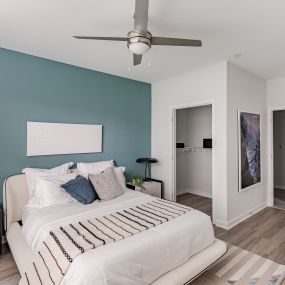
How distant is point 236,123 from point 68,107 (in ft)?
9.32

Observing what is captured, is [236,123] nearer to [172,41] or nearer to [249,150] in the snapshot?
[249,150]

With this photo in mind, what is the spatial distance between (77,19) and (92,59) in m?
1.04

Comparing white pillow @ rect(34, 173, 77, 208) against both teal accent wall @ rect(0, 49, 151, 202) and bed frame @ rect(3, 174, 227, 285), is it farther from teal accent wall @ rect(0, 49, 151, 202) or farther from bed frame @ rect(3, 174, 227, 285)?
teal accent wall @ rect(0, 49, 151, 202)

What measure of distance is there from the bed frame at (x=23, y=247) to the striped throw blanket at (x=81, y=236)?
14.7 inches

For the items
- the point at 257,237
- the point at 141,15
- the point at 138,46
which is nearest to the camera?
the point at 141,15

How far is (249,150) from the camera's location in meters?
3.74

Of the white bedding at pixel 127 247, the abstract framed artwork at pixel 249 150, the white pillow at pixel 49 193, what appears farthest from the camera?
the abstract framed artwork at pixel 249 150

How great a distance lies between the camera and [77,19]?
213 cm

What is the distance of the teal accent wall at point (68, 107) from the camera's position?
9.32ft

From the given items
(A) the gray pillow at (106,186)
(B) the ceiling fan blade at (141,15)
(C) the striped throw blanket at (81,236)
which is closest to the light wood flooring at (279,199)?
(C) the striped throw blanket at (81,236)

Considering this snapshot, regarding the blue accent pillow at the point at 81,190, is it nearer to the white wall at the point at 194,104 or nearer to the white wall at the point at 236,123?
the white wall at the point at 194,104

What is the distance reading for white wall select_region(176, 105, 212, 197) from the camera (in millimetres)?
4996

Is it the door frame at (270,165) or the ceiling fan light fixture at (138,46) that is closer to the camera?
the ceiling fan light fixture at (138,46)

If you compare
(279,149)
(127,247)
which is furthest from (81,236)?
(279,149)
